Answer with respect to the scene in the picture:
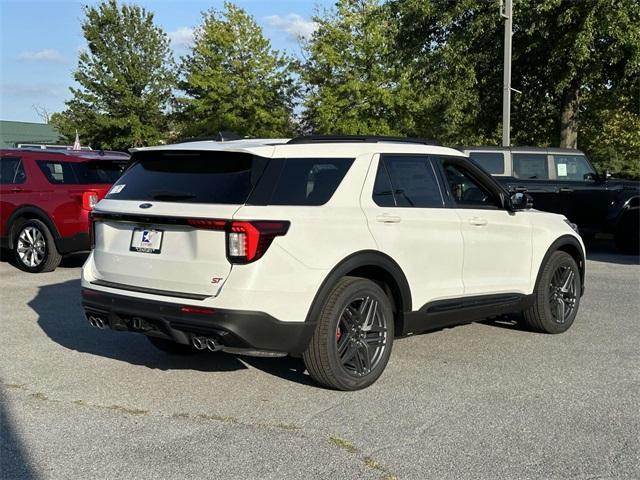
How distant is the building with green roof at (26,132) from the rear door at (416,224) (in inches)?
1877

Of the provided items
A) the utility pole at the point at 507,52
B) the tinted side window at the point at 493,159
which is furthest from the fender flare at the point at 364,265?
the utility pole at the point at 507,52

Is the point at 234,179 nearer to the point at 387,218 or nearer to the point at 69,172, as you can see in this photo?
the point at 387,218

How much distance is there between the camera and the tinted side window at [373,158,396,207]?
4973 millimetres

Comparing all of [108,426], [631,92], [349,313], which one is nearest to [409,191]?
[349,313]

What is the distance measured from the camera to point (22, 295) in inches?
337

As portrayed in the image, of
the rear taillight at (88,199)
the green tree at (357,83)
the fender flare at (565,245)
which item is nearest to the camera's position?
the fender flare at (565,245)

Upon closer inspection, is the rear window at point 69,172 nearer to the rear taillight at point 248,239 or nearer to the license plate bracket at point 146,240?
the license plate bracket at point 146,240

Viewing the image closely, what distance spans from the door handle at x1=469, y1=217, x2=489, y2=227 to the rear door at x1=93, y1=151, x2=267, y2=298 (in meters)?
1.99

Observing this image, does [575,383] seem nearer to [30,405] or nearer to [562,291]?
[562,291]

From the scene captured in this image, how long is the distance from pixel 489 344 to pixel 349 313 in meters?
2.00

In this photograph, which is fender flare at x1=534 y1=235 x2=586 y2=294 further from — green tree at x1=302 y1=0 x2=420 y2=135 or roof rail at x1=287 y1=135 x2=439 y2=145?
green tree at x1=302 y1=0 x2=420 y2=135

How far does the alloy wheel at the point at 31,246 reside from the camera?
407 inches

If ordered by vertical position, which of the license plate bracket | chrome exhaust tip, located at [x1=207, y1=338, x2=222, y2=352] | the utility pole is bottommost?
chrome exhaust tip, located at [x1=207, y1=338, x2=222, y2=352]

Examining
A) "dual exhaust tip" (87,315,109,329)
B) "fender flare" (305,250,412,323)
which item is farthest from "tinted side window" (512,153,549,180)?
"dual exhaust tip" (87,315,109,329)
